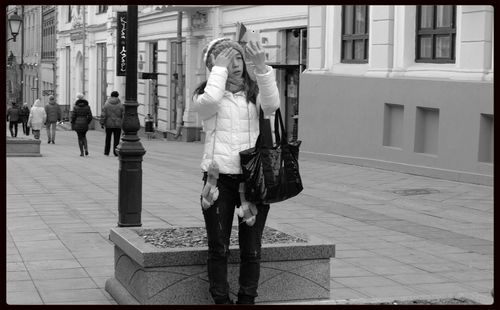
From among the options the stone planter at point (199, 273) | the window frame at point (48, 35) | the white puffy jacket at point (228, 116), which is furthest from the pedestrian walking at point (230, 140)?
the window frame at point (48, 35)

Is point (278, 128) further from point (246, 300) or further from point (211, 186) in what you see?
point (246, 300)

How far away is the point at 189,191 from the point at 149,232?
25.1 ft

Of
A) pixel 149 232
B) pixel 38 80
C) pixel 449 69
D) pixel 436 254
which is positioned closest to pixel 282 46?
pixel 449 69

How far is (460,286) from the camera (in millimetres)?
7531

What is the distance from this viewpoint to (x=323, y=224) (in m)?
10.8

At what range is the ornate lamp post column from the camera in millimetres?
8602

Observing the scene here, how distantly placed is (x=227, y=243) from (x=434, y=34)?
463 inches

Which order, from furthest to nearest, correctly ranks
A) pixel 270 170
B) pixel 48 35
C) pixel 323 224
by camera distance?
pixel 48 35 < pixel 323 224 < pixel 270 170

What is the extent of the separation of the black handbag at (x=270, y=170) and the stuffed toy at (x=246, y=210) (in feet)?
0.17

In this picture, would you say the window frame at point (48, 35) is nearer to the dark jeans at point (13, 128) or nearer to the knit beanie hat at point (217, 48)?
the dark jeans at point (13, 128)

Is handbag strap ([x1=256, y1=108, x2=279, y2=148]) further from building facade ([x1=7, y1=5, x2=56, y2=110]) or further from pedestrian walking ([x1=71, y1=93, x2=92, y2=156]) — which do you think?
building facade ([x1=7, y1=5, x2=56, y2=110])

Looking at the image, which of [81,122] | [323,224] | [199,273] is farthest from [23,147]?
[199,273]

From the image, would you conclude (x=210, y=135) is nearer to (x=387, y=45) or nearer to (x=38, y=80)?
(x=387, y=45)

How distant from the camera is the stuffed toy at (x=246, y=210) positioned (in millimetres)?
5859
